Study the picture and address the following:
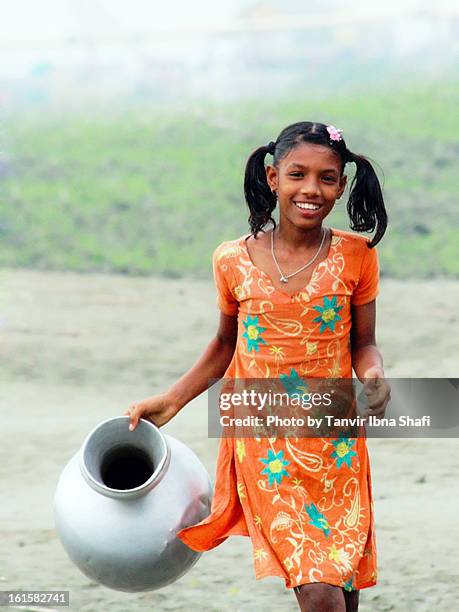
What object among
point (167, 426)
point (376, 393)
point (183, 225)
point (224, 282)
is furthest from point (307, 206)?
point (183, 225)

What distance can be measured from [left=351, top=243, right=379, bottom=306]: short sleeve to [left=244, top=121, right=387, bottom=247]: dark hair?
0.03m

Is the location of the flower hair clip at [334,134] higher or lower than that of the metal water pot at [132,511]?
higher

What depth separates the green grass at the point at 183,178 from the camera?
9.62 m

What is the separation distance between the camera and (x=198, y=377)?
2.94 m

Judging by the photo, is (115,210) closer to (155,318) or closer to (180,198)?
(180,198)

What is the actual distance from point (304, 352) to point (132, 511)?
0.52 m

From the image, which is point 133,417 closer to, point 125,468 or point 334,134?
point 125,468

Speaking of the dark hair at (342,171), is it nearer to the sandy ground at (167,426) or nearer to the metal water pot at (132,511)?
Result: the metal water pot at (132,511)

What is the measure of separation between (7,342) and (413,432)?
9.69 ft

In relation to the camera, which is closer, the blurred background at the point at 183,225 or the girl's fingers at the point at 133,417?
the girl's fingers at the point at 133,417

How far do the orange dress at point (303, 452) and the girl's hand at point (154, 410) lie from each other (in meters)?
0.19

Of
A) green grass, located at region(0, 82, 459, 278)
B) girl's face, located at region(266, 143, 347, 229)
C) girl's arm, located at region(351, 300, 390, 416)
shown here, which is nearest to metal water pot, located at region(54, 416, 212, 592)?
girl's arm, located at region(351, 300, 390, 416)

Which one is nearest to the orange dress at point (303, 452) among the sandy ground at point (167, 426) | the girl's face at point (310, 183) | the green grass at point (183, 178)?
the girl's face at point (310, 183)

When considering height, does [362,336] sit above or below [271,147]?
below
